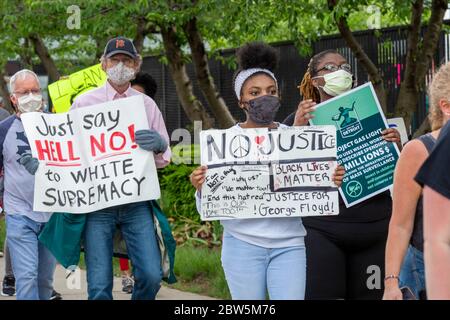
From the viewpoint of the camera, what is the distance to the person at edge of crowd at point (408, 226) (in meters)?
4.60

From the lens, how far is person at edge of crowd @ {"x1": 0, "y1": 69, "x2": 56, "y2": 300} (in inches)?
290

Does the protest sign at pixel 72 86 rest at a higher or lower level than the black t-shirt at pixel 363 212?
higher

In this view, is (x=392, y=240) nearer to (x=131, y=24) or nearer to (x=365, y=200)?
(x=365, y=200)

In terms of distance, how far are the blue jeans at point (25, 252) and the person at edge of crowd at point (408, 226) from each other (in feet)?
10.5

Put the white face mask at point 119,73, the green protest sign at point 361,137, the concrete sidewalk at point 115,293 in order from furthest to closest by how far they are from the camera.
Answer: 1. the concrete sidewalk at point 115,293
2. the white face mask at point 119,73
3. the green protest sign at point 361,137

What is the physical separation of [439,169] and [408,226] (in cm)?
132

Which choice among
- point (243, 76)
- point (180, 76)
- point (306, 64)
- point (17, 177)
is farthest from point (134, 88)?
point (306, 64)

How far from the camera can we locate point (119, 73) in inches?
276

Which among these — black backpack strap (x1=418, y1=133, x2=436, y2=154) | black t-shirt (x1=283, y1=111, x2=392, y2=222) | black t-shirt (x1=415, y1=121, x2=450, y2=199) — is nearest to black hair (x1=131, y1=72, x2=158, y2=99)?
black t-shirt (x1=283, y1=111, x2=392, y2=222)

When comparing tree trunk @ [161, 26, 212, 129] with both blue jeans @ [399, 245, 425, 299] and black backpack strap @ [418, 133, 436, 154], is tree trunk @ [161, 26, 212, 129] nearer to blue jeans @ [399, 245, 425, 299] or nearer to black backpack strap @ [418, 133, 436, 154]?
blue jeans @ [399, 245, 425, 299]

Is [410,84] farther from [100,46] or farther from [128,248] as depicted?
[100,46]

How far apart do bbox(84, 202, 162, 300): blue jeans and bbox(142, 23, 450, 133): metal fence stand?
582 centimetres

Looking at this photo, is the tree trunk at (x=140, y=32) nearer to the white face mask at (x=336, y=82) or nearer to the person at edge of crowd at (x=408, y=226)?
the white face mask at (x=336, y=82)

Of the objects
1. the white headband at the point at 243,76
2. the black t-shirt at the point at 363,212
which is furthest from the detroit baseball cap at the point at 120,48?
the black t-shirt at the point at 363,212
